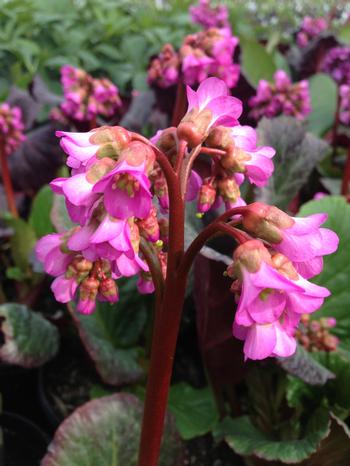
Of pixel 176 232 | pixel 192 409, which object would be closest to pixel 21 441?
pixel 192 409

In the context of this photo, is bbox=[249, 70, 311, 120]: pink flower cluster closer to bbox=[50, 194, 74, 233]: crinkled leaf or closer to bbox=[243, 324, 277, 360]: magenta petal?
bbox=[50, 194, 74, 233]: crinkled leaf

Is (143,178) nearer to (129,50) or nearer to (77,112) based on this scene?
(77,112)

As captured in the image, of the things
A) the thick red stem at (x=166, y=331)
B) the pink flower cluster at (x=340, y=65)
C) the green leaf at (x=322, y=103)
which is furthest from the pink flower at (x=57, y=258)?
the green leaf at (x=322, y=103)

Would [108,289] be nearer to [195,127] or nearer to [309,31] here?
[195,127]

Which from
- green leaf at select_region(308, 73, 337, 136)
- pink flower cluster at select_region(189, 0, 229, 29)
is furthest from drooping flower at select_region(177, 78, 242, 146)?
pink flower cluster at select_region(189, 0, 229, 29)

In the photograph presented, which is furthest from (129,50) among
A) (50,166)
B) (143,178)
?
(143,178)

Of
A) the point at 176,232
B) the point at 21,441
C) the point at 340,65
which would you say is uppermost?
the point at 176,232
